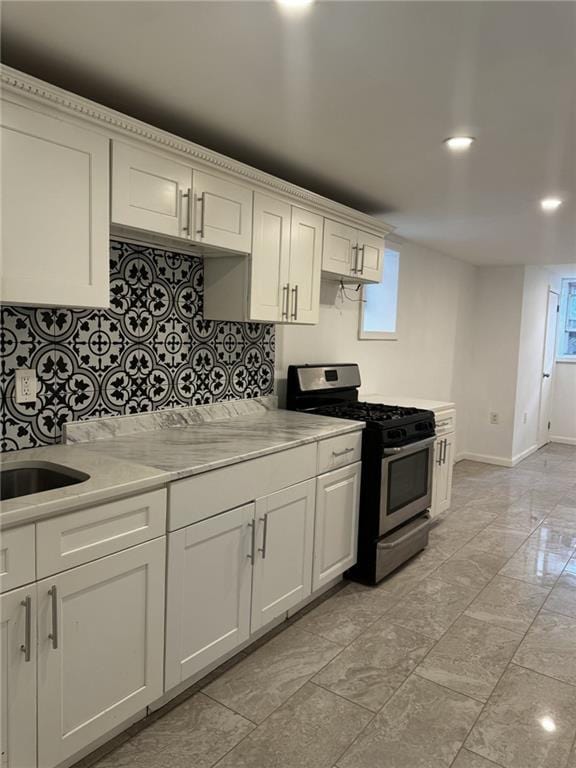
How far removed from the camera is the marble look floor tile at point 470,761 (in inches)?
71.4

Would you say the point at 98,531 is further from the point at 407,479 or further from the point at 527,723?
the point at 407,479

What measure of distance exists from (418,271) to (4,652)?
4.40 meters

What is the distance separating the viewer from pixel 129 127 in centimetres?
193

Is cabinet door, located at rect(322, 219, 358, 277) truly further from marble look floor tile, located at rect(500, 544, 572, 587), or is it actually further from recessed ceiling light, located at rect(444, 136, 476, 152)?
marble look floor tile, located at rect(500, 544, 572, 587)

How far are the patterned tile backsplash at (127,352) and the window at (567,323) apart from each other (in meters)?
6.03

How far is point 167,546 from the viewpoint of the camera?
Result: 73.4 inches

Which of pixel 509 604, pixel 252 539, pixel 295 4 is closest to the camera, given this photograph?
pixel 295 4

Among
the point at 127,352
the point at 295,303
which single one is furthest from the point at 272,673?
the point at 295,303

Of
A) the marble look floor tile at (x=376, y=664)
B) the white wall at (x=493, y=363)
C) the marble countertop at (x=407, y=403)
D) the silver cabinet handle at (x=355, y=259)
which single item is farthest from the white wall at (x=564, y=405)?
the marble look floor tile at (x=376, y=664)

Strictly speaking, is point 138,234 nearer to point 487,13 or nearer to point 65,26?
point 65,26

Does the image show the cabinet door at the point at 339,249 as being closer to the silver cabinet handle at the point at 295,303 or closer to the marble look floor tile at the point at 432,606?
the silver cabinet handle at the point at 295,303

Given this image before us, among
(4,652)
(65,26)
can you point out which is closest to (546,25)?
(65,26)

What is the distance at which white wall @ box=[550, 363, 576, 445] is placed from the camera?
24.7ft

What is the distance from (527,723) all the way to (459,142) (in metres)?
2.34
